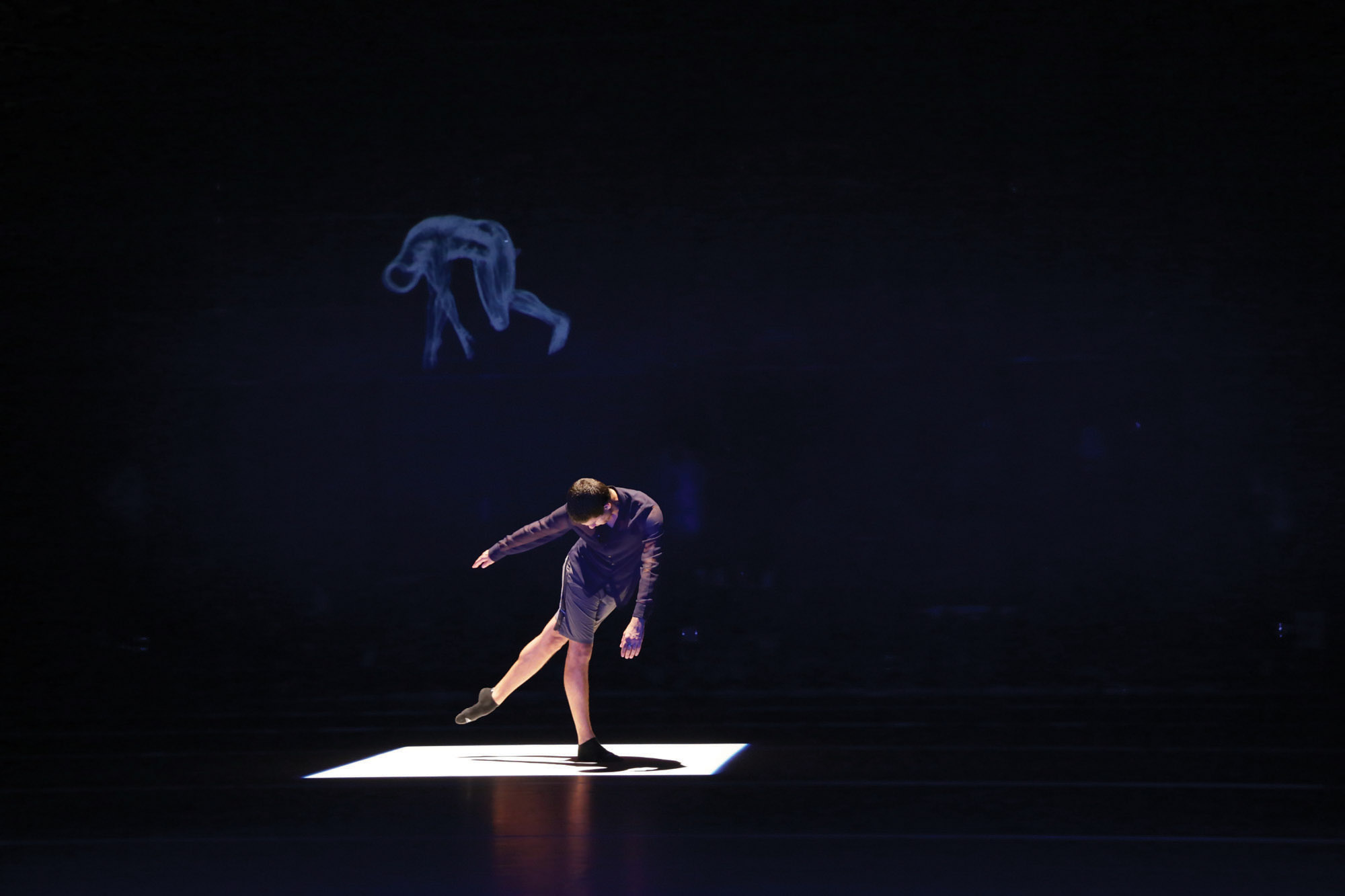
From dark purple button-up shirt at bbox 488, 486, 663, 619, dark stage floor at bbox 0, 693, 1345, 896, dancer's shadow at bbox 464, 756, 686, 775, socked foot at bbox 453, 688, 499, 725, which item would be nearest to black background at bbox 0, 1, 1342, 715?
dark stage floor at bbox 0, 693, 1345, 896

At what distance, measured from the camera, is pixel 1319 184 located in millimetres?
10531

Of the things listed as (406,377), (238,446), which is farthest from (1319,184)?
(238,446)

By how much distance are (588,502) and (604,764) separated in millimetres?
1246

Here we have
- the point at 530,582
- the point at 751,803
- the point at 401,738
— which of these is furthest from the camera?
the point at 530,582

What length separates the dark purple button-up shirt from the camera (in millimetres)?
6598

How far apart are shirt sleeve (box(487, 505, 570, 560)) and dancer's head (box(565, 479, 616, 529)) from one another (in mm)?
103

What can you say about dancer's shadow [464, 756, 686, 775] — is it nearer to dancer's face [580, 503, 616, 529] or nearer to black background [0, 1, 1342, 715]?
dancer's face [580, 503, 616, 529]

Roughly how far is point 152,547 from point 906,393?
5644 mm

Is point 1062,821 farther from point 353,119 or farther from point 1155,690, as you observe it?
point 353,119

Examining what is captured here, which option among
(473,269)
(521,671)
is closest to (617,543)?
(521,671)

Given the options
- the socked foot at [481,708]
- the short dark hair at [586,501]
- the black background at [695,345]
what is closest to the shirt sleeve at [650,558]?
the short dark hair at [586,501]

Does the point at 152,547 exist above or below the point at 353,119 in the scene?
below

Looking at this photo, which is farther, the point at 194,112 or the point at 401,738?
the point at 194,112

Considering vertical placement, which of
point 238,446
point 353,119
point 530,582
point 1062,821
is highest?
point 353,119
